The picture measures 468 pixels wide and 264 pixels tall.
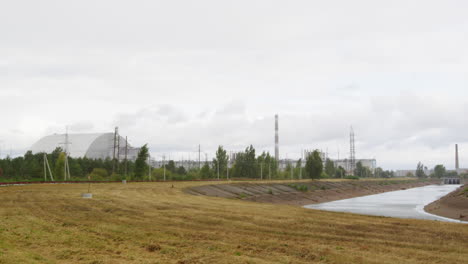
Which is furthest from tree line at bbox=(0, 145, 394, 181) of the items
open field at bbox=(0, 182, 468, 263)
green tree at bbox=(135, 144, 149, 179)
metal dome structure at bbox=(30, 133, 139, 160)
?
open field at bbox=(0, 182, 468, 263)

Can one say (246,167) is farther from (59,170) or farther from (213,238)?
(213,238)

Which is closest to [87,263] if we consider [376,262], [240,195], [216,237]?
[216,237]

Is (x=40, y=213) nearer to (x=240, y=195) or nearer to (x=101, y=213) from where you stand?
(x=101, y=213)

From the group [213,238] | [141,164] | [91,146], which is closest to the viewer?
[213,238]

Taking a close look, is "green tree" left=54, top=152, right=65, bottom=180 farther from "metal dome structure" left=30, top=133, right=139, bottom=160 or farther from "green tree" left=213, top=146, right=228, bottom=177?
"metal dome structure" left=30, top=133, right=139, bottom=160

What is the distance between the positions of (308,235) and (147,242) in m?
8.60

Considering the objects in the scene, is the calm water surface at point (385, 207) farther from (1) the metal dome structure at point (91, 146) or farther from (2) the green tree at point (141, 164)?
(1) the metal dome structure at point (91, 146)

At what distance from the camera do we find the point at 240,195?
219ft

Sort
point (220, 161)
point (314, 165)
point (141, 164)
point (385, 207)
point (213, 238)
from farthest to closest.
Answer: point (220, 161) < point (314, 165) < point (141, 164) < point (385, 207) < point (213, 238)

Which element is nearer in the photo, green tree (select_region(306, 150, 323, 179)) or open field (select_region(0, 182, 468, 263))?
open field (select_region(0, 182, 468, 263))

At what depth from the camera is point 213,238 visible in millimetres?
21750

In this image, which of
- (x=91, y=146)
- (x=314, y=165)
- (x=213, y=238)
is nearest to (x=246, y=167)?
(x=314, y=165)

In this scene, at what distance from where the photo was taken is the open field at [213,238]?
1748 centimetres

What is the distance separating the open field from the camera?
57.4ft
